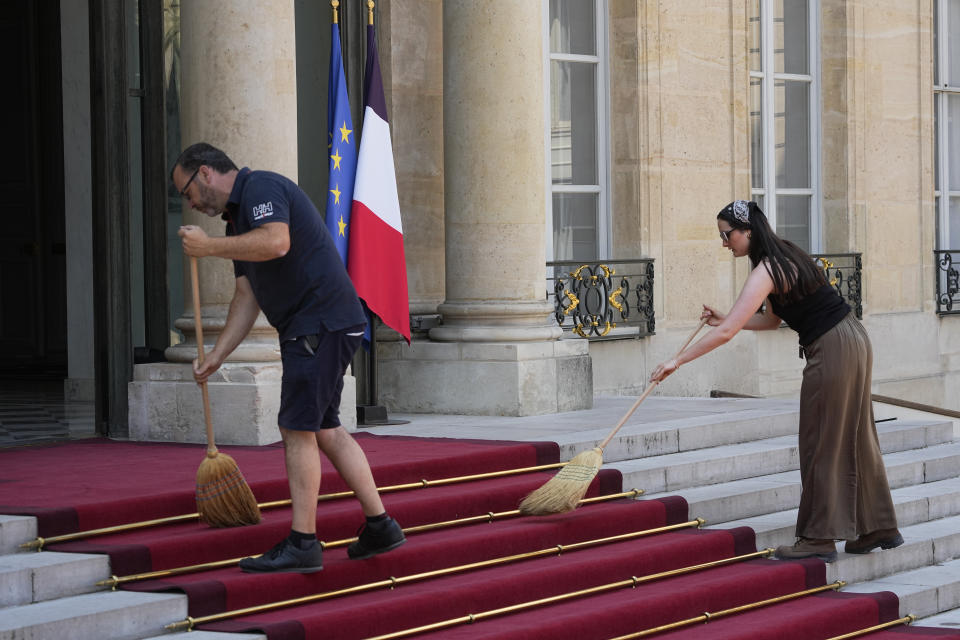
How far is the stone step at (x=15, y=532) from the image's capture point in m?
5.70

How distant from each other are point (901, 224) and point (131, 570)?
1067cm

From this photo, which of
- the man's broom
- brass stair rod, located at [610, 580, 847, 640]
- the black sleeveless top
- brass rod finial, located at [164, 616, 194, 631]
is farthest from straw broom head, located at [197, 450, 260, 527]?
the black sleeveless top

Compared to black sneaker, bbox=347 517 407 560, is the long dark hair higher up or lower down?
higher up

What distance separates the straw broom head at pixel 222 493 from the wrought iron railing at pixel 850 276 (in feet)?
29.5

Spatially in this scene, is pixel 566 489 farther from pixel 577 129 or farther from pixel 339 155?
pixel 577 129

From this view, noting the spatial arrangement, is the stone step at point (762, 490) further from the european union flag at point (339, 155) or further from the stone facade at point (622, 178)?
the european union flag at point (339, 155)

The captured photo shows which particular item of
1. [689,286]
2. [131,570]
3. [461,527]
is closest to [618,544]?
[461,527]

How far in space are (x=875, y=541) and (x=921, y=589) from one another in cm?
30

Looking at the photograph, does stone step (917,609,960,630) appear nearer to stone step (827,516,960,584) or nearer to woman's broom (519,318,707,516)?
stone step (827,516,960,584)

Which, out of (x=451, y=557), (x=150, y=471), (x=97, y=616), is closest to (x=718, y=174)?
(x=150, y=471)

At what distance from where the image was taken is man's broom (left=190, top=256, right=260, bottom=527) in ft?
19.5

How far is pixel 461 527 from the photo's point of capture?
6.80 meters

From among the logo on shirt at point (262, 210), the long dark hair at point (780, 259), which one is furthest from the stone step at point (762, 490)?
the logo on shirt at point (262, 210)

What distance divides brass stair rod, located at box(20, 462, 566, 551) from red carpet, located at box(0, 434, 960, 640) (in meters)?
0.03
